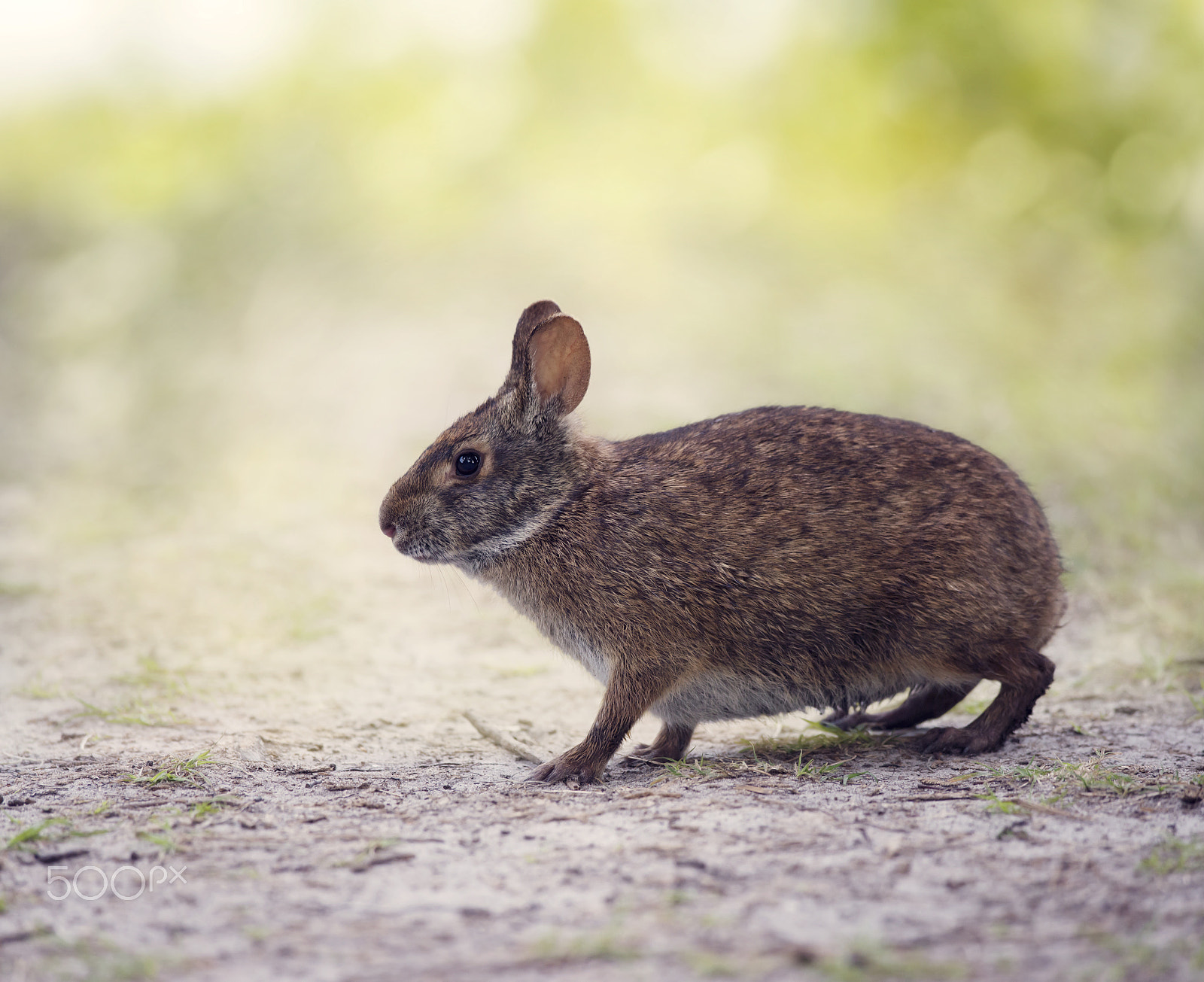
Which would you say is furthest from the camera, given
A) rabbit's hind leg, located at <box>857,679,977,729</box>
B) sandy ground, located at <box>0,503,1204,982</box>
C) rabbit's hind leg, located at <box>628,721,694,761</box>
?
rabbit's hind leg, located at <box>857,679,977,729</box>

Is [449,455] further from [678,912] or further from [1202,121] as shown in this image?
[1202,121]

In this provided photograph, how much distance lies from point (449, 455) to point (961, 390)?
6.12 metres

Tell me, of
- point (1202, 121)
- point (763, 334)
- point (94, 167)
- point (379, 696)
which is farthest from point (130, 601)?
point (1202, 121)

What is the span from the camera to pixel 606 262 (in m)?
12.0

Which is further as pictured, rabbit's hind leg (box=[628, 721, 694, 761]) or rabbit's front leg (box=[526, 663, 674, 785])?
rabbit's hind leg (box=[628, 721, 694, 761])

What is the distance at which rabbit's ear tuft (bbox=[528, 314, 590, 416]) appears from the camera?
4.60 m

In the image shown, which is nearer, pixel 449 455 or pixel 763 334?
pixel 449 455


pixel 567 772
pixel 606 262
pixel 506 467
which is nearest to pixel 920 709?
pixel 567 772

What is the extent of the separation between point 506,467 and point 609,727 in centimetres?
107

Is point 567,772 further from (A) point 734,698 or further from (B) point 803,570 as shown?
(B) point 803,570

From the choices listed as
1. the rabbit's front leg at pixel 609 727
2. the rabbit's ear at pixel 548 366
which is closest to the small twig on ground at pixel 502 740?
the rabbit's front leg at pixel 609 727

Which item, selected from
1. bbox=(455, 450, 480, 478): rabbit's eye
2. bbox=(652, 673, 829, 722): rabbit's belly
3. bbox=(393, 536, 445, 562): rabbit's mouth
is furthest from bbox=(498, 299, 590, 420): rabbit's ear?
bbox=(652, 673, 829, 722): rabbit's belly

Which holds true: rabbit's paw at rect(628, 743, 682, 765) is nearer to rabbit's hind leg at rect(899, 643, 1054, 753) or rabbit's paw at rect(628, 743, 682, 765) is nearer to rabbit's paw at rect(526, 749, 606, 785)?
rabbit's paw at rect(526, 749, 606, 785)

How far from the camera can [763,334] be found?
1064 centimetres
